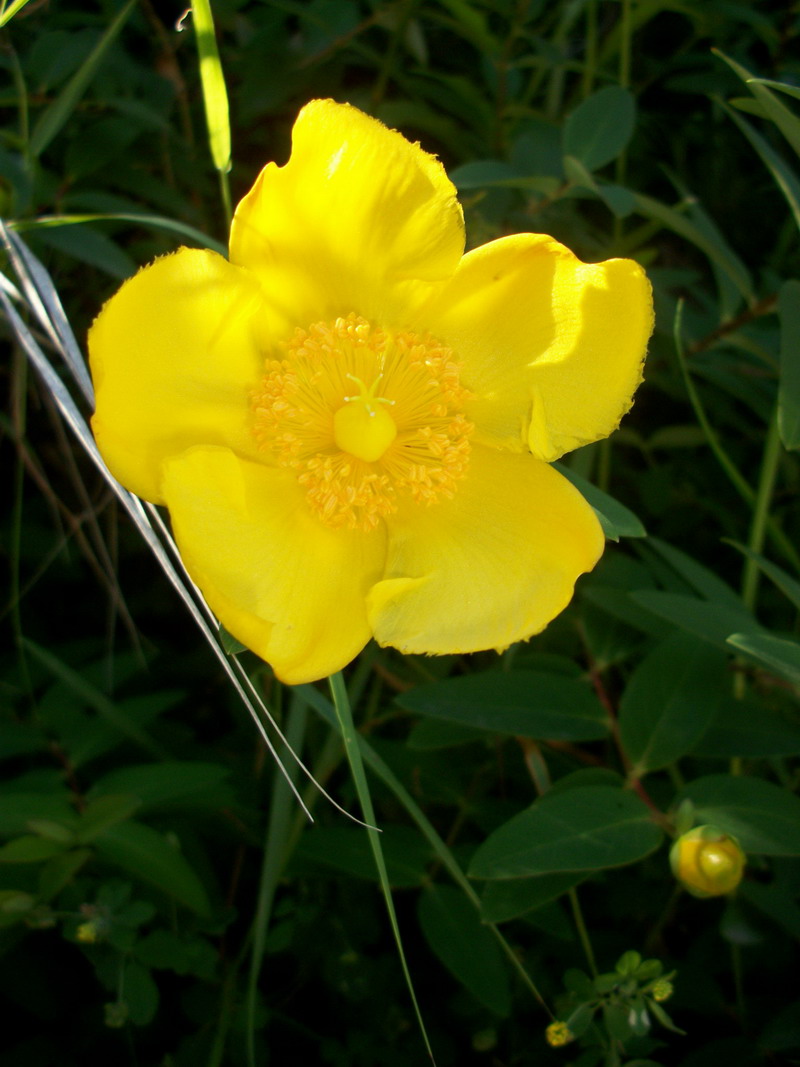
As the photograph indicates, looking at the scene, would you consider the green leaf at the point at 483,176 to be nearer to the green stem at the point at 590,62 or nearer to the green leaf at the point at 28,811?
the green stem at the point at 590,62

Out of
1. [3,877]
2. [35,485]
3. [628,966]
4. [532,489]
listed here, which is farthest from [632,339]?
[35,485]

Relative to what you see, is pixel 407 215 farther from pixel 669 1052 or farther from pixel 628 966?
pixel 669 1052

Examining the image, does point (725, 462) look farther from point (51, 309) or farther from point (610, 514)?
point (51, 309)

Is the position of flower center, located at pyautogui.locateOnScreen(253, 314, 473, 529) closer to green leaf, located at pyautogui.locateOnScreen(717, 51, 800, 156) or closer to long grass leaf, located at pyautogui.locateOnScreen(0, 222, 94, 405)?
long grass leaf, located at pyautogui.locateOnScreen(0, 222, 94, 405)

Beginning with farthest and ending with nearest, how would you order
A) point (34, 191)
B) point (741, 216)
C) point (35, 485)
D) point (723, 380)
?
point (741, 216) < point (35, 485) < point (723, 380) < point (34, 191)

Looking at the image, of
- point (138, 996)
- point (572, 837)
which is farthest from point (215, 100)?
point (138, 996)

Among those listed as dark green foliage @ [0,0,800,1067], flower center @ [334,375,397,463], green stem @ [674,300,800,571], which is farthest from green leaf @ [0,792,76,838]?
green stem @ [674,300,800,571]
